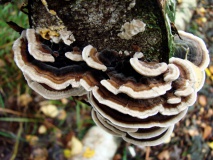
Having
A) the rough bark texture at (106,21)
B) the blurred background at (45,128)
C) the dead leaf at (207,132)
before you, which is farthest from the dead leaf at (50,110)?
the dead leaf at (207,132)

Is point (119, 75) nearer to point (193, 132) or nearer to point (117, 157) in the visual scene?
point (117, 157)

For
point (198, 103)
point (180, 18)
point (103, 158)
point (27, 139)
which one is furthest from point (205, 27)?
point (27, 139)

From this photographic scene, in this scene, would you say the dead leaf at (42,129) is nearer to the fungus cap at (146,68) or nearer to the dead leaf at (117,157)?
the dead leaf at (117,157)

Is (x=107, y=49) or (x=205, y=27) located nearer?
(x=107, y=49)

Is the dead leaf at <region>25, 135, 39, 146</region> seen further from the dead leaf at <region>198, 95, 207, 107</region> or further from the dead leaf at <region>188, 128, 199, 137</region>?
the dead leaf at <region>198, 95, 207, 107</region>

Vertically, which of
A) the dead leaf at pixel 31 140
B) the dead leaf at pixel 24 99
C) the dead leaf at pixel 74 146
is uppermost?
the dead leaf at pixel 24 99

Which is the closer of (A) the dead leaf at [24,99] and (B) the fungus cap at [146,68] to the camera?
(B) the fungus cap at [146,68]

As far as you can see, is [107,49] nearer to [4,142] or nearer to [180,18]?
[4,142]

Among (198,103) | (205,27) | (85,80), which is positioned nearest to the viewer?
(85,80)
